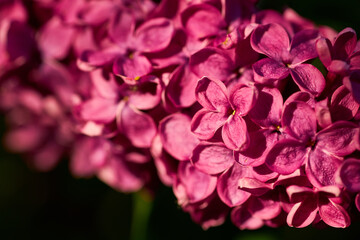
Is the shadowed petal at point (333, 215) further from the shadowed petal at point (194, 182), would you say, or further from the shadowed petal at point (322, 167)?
the shadowed petal at point (194, 182)

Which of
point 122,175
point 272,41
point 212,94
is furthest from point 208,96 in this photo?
point 122,175

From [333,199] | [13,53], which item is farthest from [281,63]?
[13,53]

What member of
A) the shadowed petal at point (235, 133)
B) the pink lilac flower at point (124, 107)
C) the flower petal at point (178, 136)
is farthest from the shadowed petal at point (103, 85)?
the shadowed petal at point (235, 133)

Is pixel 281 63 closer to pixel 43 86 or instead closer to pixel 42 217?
pixel 43 86

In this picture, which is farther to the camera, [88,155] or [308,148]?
[88,155]

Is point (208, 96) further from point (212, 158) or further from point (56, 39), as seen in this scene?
point (56, 39)
